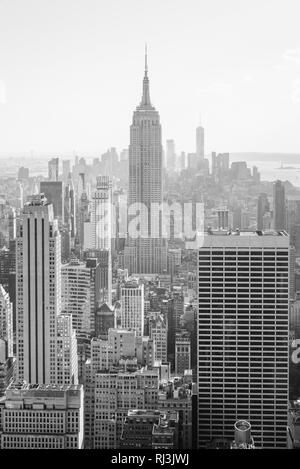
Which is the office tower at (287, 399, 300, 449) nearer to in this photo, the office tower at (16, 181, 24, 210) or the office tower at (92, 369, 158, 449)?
the office tower at (92, 369, 158, 449)

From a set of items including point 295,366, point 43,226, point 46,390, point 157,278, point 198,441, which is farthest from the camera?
point 157,278

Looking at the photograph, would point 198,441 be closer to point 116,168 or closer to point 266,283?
point 266,283

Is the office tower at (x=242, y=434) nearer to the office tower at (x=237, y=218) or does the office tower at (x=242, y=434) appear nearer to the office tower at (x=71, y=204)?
the office tower at (x=237, y=218)

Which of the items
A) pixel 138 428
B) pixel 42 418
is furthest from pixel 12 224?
pixel 138 428

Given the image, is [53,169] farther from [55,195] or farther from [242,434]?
[242,434]
